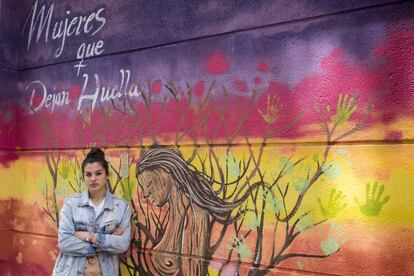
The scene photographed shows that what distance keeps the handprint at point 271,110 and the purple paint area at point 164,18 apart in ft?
1.71

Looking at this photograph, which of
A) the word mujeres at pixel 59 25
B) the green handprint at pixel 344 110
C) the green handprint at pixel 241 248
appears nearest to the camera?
the green handprint at pixel 344 110

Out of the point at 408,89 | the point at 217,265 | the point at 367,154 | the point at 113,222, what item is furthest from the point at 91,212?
the point at 408,89

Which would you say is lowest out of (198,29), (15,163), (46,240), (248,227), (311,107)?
(46,240)

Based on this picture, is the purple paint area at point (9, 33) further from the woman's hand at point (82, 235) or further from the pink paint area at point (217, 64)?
the pink paint area at point (217, 64)

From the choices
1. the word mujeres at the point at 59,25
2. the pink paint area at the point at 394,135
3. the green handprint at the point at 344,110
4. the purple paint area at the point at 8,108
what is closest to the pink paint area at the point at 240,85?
the green handprint at the point at 344,110

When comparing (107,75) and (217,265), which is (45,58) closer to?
(107,75)

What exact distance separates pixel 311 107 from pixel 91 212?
179 centimetres

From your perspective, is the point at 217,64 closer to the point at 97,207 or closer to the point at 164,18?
the point at 164,18

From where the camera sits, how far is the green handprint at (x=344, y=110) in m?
2.83

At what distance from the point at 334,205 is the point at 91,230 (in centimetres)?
176

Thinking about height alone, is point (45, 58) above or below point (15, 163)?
above

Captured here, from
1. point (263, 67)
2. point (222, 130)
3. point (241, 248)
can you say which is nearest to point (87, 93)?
point (222, 130)

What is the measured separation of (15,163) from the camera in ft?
15.0

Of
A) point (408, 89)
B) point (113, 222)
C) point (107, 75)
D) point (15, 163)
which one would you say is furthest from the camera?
point (15, 163)
